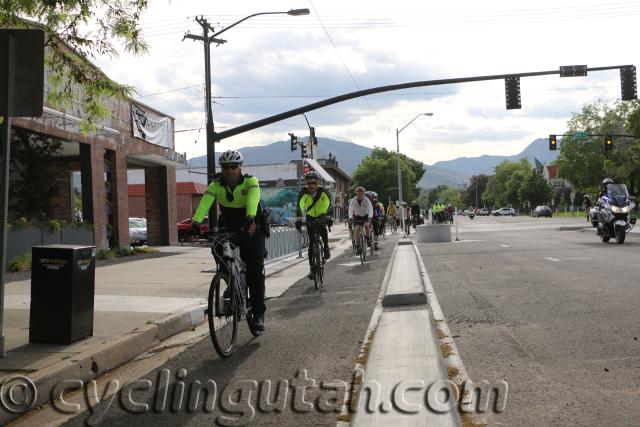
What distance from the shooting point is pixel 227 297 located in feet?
20.3

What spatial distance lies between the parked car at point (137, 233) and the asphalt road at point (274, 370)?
78.6ft

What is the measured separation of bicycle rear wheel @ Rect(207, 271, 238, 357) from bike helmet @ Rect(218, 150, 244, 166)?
1.09m

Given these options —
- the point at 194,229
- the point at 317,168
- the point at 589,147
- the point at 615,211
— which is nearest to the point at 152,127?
the point at 615,211

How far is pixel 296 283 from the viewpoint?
12.4m

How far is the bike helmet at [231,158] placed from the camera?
253 inches

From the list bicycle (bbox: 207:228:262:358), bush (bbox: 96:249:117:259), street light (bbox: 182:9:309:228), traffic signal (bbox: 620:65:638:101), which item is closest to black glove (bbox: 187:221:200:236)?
bicycle (bbox: 207:228:262:358)

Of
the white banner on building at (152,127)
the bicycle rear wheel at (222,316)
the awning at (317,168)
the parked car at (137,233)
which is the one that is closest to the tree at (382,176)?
the awning at (317,168)

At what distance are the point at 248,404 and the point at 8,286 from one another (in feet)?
31.0

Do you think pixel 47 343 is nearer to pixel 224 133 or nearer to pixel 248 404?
pixel 248 404

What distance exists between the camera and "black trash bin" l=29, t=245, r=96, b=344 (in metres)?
6.15

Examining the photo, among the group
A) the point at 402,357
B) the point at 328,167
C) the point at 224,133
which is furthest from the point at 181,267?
the point at 328,167

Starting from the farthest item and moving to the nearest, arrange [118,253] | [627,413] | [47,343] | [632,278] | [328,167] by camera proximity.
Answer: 1. [328,167]
2. [118,253]
3. [632,278]
4. [47,343]
5. [627,413]

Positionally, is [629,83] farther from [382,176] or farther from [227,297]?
[382,176]

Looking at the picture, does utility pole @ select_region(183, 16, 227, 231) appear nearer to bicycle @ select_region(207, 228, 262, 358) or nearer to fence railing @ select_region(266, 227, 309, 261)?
fence railing @ select_region(266, 227, 309, 261)
